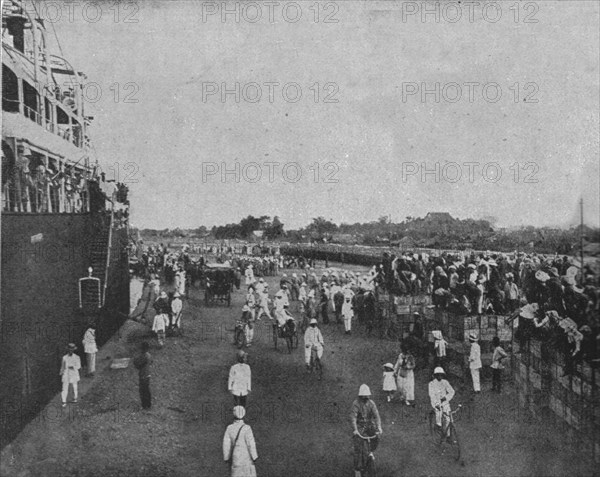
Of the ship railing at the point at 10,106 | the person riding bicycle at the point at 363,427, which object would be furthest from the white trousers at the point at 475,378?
the ship railing at the point at 10,106

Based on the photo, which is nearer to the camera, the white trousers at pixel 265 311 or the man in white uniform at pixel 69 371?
the man in white uniform at pixel 69 371

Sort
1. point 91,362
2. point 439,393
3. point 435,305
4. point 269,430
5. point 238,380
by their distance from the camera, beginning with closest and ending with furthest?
point 439,393 → point 269,430 → point 238,380 → point 91,362 → point 435,305

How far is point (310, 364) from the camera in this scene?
1299cm

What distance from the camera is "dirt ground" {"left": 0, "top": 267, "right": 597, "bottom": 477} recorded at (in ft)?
26.2

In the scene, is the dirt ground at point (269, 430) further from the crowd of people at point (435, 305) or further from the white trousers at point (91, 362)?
the crowd of people at point (435, 305)

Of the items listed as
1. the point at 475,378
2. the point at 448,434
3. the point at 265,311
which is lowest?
the point at 448,434

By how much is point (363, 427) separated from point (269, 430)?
2.58 metres

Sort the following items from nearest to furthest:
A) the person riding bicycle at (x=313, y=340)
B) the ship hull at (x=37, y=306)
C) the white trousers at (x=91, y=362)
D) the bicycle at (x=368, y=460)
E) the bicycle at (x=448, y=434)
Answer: the bicycle at (x=368, y=460) → the ship hull at (x=37, y=306) → the bicycle at (x=448, y=434) → the white trousers at (x=91, y=362) → the person riding bicycle at (x=313, y=340)

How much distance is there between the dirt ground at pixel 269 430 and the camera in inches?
314

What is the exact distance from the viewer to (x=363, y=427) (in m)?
7.57

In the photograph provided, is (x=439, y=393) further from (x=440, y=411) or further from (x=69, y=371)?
(x=69, y=371)

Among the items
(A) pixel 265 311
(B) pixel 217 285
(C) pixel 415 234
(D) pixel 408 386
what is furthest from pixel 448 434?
(C) pixel 415 234

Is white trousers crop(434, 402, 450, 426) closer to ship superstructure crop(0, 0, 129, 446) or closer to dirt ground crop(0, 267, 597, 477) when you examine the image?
dirt ground crop(0, 267, 597, 477)

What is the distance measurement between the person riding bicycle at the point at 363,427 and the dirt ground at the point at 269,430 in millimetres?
600
